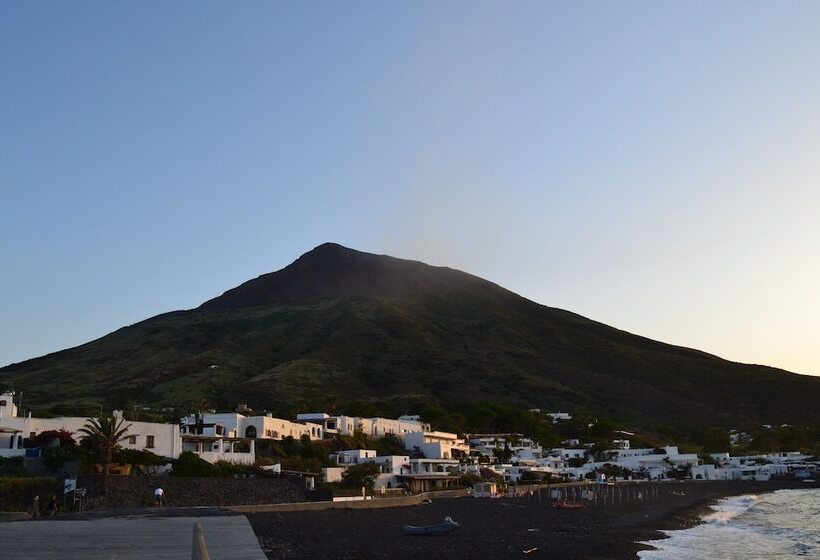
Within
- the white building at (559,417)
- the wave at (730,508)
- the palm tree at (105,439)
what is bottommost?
the wave at (730,508)

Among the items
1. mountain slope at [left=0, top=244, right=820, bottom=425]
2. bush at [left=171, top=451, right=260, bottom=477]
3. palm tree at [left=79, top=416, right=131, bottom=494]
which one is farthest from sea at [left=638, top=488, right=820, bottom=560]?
mountain slope at [left=0, top=244, right=820, bottom=425]

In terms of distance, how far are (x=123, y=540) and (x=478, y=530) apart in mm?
16862

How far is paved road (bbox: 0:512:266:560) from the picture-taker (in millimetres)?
15461

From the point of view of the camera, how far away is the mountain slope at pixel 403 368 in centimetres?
11000

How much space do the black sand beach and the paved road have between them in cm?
153

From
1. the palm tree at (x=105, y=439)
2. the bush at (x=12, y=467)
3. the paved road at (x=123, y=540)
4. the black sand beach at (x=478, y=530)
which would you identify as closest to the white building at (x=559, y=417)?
the black sand beach at (x=478, y=530)

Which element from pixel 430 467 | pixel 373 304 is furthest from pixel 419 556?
pixel 373 304

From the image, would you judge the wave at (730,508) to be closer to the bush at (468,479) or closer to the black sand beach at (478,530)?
the black sand beach at (478,530)

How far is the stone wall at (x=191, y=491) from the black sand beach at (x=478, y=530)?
15.3 ft

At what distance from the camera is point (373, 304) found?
575ft

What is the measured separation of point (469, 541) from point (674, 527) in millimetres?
15373

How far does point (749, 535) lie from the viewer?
34.2 metres

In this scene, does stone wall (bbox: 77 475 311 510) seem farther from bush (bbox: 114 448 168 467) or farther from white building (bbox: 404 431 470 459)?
white building (bbox: 404 431 470 459)

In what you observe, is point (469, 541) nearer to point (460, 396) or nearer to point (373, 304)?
point (460, 396)
